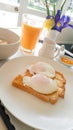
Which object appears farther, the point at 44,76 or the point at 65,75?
the point at 65,75

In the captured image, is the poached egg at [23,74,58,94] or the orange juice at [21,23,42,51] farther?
the orange juice at [21,23,42,51]

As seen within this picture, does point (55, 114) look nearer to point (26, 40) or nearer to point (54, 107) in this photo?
point (54, 107)

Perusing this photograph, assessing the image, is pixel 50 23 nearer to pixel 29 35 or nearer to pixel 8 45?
pixel 29 35

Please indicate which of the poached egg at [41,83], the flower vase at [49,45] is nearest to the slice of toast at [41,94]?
the poached egg at [41,83]

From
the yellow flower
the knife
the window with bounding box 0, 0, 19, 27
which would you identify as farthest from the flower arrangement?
the window with bounding box 0, 0, 19, 27

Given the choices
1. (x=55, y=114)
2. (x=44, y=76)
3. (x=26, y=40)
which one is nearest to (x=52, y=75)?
(x=44, y=76)

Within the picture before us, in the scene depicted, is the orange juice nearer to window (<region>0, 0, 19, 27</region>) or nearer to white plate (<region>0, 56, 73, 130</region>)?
white plate (<region>0, 56, 73, 130</region>)
